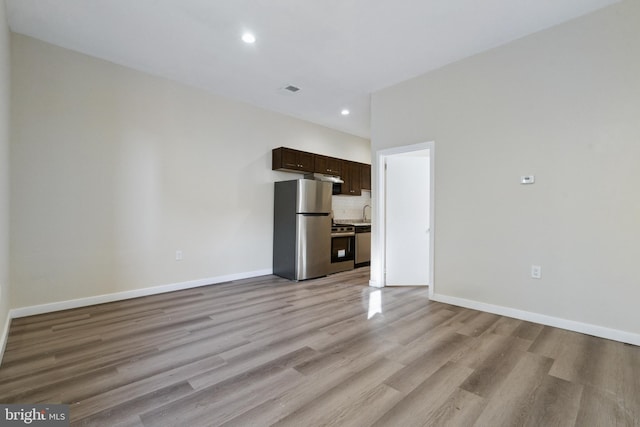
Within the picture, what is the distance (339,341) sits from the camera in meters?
2.36

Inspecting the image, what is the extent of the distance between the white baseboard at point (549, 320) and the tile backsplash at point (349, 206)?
305 cm

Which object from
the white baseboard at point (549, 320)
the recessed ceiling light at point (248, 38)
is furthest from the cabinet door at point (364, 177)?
the recessed ceiling light at point (248, 38)

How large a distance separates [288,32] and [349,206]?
4054mm

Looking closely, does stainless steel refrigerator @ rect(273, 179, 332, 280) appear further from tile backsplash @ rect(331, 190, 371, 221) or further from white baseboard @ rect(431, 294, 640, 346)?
white baseboard @ rect(431, 294, 640, 346)

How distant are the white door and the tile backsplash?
211cm

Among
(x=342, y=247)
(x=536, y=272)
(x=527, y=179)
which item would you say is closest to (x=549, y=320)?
(x=536, y=272)

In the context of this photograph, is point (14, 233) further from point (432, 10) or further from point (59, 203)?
point (432, 10)

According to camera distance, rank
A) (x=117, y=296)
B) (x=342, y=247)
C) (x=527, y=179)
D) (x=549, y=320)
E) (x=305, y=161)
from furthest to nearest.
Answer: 1. (x=342, y=247)
2. (x=305, y=161)
3. (x=117, y=296)
4. (x=527, y=179)
5. (x=549, y=320)

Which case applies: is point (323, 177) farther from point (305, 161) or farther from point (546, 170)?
point (546, 170)

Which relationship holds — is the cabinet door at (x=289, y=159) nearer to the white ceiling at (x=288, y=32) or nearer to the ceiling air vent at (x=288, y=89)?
the ceiling air vent at (x=288, y=89)

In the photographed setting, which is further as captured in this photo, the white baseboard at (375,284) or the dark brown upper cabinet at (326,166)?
the dark brown upper cabinet at (326,166)

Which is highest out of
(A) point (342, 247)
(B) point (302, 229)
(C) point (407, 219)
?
(C) point (407, 219)

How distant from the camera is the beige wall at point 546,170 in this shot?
Answer: 2387mm

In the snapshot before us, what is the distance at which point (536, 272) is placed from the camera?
9.16ft
